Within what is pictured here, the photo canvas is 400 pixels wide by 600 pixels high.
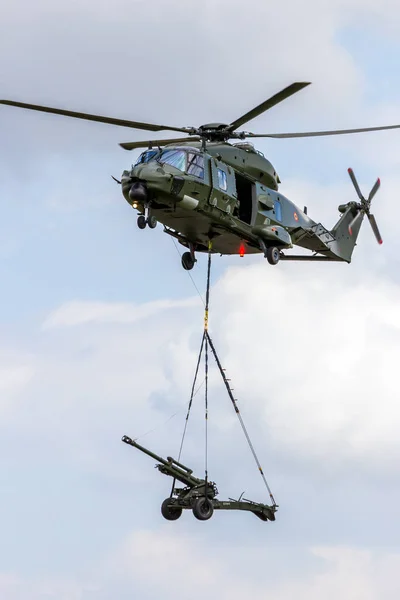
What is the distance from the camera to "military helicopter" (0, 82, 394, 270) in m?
43.6

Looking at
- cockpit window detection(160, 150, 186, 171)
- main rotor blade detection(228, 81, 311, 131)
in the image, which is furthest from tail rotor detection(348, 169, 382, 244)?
cockpit window detection(160, 150, 186, 171)

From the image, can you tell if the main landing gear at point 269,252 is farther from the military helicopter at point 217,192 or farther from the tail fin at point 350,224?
the tail fin at point 350,224

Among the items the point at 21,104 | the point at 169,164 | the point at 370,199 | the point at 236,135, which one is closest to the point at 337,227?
the point at 370,199

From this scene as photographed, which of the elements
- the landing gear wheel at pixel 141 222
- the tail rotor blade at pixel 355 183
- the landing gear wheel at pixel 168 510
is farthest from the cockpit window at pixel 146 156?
the tail rotor blade at pixel 355 183

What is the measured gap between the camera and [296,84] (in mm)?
43125

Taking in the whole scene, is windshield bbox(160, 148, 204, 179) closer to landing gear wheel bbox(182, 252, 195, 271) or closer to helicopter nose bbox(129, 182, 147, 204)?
helicopter nose bbox(129, 182, 147, 204)

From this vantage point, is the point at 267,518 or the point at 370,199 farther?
the point at 370,199

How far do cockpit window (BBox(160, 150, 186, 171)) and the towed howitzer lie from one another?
8330mm

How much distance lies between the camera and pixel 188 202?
145ft

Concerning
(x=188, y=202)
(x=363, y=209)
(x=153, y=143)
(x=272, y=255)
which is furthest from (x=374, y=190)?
(x=188, y=202)

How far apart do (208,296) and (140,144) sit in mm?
6567

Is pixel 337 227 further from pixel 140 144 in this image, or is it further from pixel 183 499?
pixel 183 499

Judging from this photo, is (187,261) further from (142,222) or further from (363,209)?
(363,209)

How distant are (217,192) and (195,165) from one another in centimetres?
118
